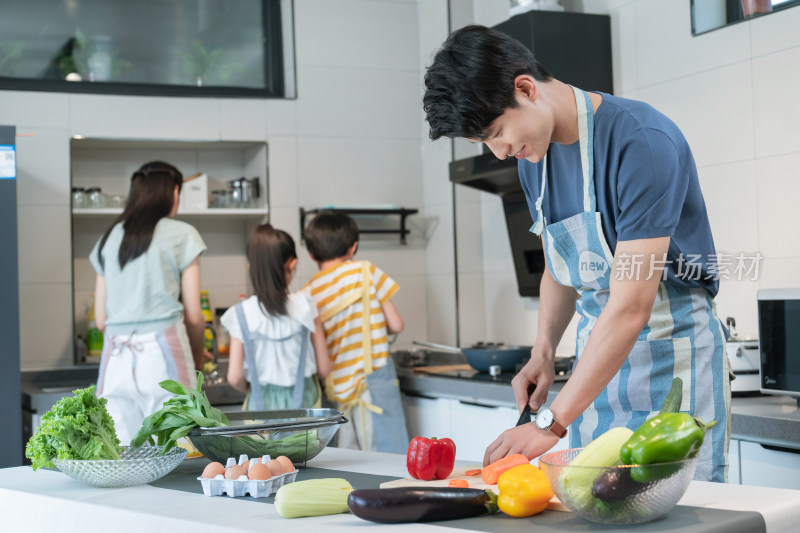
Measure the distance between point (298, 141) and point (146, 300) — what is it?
1167 millimetres

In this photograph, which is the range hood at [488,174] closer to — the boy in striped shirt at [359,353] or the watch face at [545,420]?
the boy in striped shirt at [359,353]

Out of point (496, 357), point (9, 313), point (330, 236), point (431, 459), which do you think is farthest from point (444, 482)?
point (9, 313)

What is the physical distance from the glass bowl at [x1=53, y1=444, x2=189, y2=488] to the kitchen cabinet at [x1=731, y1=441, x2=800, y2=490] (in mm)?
1302

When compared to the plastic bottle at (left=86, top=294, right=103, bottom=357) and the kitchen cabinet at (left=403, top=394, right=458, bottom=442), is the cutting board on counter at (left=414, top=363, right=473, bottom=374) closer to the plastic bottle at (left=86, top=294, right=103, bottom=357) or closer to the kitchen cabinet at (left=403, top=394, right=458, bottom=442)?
the kitchen cabinet at (left=403, top=394, right=458, bottom=442)

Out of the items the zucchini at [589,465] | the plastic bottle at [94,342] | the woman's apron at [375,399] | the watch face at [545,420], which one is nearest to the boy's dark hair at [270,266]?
the woman's apron at [375,399]

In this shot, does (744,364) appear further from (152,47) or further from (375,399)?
(152,47)

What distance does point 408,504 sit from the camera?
1101mm

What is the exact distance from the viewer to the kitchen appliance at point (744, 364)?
88.7 inches

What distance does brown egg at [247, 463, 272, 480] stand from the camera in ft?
4.38

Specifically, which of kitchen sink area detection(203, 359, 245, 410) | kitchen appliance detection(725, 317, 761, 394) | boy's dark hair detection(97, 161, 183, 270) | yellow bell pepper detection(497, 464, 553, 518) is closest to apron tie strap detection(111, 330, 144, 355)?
boy's dark hair detection(97, 161, 183, 270)

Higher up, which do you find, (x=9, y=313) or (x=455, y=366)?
(x=9, y=313)

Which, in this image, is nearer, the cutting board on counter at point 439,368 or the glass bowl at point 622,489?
the glass bowl at point 622,489

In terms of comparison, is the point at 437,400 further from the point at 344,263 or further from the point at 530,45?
the point at 530,45

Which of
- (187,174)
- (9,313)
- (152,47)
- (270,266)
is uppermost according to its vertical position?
(152,47)
